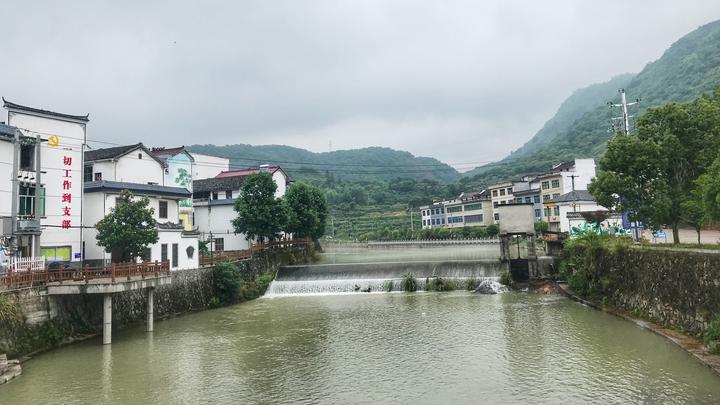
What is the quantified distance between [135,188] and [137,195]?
654 mm

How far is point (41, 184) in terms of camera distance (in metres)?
26.5

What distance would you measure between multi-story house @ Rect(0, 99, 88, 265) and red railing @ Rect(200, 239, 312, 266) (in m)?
8.39

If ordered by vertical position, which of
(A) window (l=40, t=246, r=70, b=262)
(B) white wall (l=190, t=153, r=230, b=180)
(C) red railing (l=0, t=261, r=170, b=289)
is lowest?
(C) red railing (l=0, t=261, r=170, b=289)

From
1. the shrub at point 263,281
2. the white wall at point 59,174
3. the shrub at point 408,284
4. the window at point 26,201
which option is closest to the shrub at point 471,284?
the shrub at point 408,284

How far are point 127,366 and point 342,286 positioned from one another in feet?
64.1

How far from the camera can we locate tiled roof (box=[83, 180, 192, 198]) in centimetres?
3036

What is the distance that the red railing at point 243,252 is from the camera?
34312 millimetres

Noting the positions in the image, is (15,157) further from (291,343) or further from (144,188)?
(291,343)

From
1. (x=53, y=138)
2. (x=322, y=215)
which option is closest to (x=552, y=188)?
(x=322, y=215)

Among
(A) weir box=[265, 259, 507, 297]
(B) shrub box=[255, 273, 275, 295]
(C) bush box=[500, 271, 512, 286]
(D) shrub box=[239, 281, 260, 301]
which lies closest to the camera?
(C) bush box=[500, 271, 512, 286]

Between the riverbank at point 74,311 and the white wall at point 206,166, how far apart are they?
1121 inches

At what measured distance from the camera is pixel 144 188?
3219 centimetres

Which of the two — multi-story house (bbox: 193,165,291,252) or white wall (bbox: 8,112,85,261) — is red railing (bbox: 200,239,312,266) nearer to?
multi-story house (bbox: 193,165,291,252)

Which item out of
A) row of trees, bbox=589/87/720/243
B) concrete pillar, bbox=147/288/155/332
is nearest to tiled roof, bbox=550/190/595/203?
row of trees, bbox=589/87/720/243
